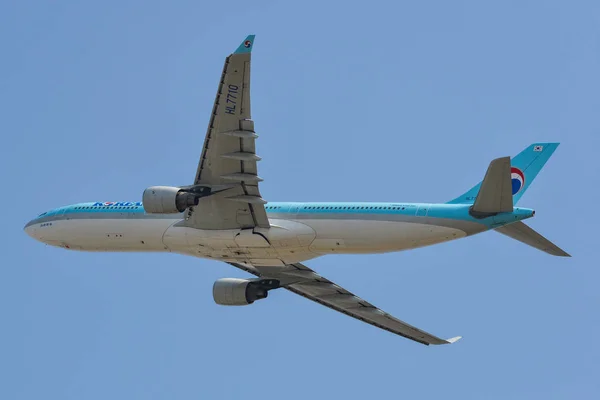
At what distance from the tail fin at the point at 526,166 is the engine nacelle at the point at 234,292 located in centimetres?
1288

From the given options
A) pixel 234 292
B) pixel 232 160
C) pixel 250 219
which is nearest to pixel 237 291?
pixel 234 292

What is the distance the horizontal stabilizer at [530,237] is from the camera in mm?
51438

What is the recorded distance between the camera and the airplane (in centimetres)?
5038

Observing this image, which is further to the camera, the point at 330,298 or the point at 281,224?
the point at 330,298

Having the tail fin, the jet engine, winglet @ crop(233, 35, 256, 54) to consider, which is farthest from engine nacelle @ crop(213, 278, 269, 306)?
winglet @ crop(233, 35, 256, 54)

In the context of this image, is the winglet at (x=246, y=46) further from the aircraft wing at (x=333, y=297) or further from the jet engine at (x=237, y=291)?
the jet engine at (x=237, y=291)

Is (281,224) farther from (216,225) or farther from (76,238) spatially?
(76,238)

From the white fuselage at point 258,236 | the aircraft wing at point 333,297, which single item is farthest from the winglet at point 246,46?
the aircraft wing at point 333,297

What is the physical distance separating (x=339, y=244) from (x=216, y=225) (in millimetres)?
5803

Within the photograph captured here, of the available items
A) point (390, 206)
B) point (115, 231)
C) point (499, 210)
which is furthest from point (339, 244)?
point (115, 231)

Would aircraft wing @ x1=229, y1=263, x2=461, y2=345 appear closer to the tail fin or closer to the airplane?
the airplane

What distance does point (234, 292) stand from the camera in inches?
2395

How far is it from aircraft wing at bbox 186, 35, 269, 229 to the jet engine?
232 inches

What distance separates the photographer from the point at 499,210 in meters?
50.5
